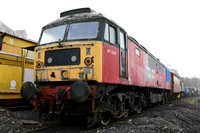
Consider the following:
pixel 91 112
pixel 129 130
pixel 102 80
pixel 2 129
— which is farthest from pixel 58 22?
pixel 129 130

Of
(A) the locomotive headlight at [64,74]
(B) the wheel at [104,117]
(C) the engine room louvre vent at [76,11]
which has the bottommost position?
(B) the wheel at [104,117]

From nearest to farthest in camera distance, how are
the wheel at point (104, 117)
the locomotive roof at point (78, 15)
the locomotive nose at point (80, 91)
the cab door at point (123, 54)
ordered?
the locomotive nose at point (80, 91), the wheel at point (104, 117), the locomotive roof at point (78, 15), the cab door at point (123, 54)

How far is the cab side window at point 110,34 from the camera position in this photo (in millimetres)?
5566

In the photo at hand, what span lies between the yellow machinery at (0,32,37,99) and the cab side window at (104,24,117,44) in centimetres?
411

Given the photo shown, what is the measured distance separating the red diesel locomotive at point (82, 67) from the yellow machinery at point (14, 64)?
218cm

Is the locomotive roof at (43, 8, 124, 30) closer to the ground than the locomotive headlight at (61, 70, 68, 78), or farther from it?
farther from it

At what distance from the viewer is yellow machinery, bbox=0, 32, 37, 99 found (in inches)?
291

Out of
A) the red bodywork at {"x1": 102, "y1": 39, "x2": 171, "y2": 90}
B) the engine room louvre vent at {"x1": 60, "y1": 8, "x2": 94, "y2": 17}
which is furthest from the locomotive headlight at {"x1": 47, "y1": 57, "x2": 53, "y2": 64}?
the engine room louvre vent at {"x1": 60, "y1": 8, "x2": 94, "y2": 17}

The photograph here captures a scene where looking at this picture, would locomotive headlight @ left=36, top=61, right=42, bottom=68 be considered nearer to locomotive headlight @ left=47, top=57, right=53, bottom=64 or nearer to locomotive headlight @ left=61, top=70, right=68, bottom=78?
locomotive headlight @ left=47, top=57, right=53, bottom=64

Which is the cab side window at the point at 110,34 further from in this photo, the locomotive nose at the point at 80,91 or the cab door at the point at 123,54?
the locomotive nose at the point at 80,91

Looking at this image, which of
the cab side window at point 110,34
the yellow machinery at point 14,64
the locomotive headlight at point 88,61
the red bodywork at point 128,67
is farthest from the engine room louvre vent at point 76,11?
the yellow machinery at point 14,64

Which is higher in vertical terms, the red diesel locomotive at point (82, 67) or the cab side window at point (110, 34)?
the cab side window at point (110, 34)

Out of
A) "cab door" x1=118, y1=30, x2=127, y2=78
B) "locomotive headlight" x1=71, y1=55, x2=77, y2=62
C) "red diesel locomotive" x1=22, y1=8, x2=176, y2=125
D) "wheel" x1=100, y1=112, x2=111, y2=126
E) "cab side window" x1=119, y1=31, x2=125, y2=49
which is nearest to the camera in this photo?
"red diesel locomotive" x1=22, y1=8, x2=176, y2=125

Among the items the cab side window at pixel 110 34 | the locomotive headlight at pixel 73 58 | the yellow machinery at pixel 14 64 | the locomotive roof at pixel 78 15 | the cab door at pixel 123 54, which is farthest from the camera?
the yellow machinery at pixel 14 64
